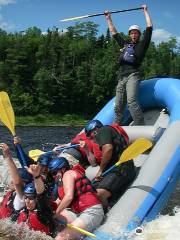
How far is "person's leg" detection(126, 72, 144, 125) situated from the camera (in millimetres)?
6441

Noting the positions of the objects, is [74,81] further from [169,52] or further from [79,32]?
[169,52]

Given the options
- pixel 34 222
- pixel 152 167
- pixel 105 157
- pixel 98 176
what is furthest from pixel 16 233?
pixel 152 167

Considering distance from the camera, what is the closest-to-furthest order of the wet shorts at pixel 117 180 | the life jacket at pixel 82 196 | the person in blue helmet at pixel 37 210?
the person in blue helmet at pixel 37 210 → the life jacket at pixel 82 196 → the wet shorts at pixel 117 180

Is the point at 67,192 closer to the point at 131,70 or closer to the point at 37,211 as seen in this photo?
the point at 37,211

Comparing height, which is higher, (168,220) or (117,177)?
(117,177)

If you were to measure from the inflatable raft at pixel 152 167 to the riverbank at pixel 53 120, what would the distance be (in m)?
34.3

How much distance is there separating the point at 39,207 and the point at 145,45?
117 inches

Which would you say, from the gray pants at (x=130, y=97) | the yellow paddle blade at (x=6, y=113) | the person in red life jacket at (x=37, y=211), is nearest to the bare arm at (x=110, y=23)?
the gray pants at (x=130, y=97)

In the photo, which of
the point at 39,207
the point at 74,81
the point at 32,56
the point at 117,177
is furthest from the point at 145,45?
the point at 32,56

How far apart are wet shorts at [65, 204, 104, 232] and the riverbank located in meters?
36.4

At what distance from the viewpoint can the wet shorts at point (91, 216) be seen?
4.36 m

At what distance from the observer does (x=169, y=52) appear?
6188cm

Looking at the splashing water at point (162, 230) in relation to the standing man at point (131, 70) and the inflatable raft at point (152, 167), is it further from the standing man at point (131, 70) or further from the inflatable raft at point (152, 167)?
the standing man at point (131, 70)

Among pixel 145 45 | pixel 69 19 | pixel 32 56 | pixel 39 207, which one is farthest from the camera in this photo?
pixel 32 56
